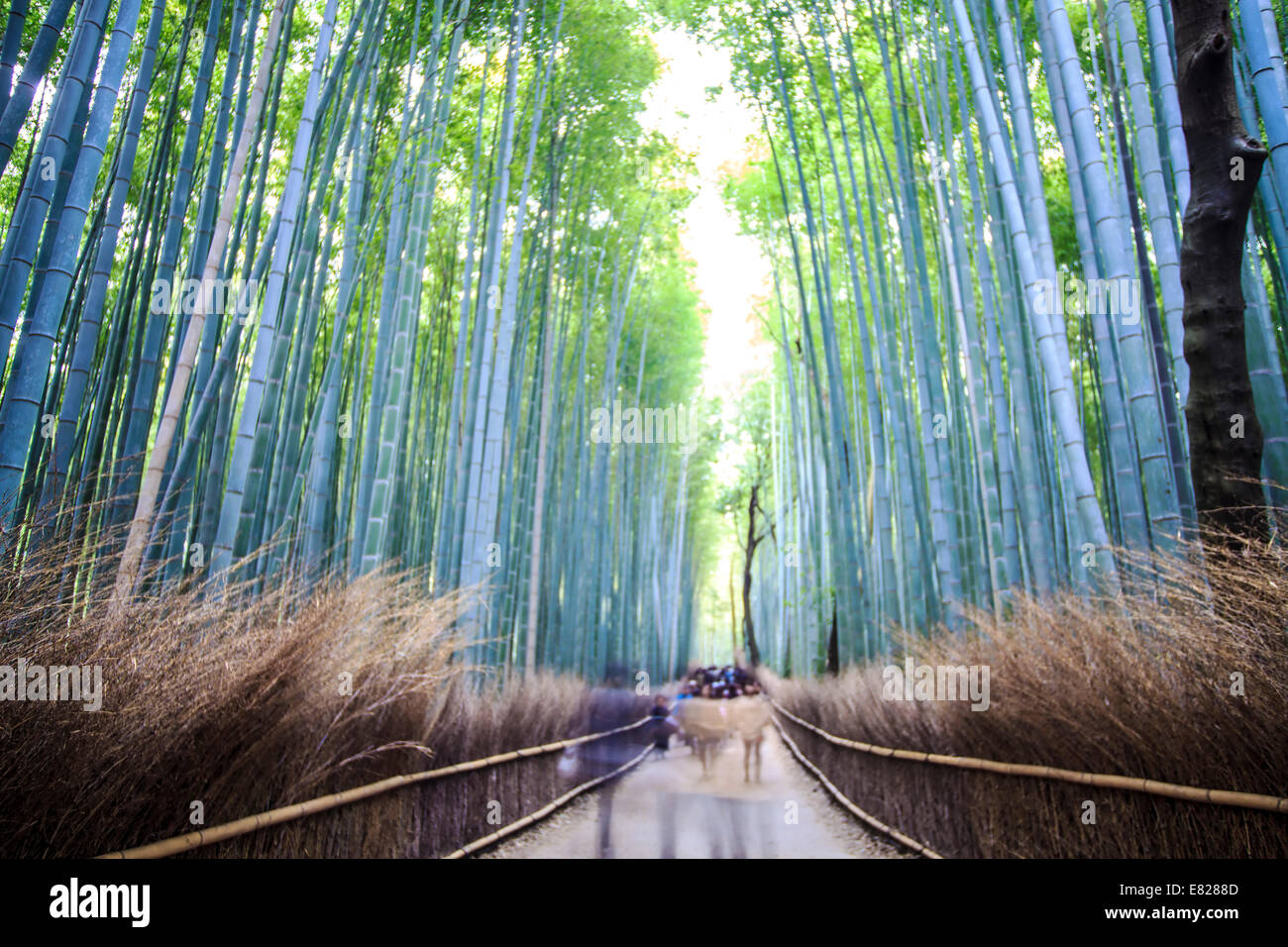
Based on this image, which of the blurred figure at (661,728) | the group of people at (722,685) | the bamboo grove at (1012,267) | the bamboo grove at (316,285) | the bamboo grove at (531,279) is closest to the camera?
the bamboo grove at (316,285)

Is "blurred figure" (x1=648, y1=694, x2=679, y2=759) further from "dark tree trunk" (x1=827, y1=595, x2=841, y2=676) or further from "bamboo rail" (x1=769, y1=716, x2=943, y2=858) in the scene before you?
"dark tree trunk" (x1=827, y1=595, x2=841, y2=676)

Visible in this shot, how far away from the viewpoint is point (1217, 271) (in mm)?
1961

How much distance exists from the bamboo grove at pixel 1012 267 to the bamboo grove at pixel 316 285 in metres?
1.49

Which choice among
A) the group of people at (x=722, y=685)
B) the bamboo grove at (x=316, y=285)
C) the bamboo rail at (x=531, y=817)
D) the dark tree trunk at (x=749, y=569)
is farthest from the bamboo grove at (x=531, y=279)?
the dark tree trunk at (x=749, y=569)

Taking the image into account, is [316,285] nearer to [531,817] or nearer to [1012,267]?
[531,817]

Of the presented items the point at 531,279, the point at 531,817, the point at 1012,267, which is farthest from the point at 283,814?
the point at 531,279

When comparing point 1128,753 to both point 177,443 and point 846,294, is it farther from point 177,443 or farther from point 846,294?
point 846,294

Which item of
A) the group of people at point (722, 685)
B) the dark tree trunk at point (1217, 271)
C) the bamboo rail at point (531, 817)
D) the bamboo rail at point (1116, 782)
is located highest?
the dark tree trunk at point (1217, 271)

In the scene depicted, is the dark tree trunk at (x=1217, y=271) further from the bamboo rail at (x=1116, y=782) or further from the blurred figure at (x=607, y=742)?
the blurred figure at (x=607, y=742)

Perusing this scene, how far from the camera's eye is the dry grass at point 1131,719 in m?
1.38

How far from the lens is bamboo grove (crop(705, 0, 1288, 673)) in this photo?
234 cm

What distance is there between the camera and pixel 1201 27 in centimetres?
197

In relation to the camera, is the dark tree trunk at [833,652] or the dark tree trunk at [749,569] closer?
the dark tree trunk at [833,652]
